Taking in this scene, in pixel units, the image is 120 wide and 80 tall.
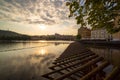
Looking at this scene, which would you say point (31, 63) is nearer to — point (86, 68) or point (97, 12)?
point (86, 68)

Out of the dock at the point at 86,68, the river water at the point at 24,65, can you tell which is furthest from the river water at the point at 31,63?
the dock at the point at 86,68

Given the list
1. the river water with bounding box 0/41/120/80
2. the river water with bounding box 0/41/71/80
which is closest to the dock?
the river water with bounding box 0/41/120/80

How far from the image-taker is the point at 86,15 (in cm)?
736

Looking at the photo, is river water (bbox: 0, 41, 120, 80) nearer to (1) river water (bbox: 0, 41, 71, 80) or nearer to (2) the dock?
(1) river water (bbox: 0, 41, 71, 80)

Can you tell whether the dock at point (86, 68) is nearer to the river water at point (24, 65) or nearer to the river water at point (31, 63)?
the river water at point (31, 63)

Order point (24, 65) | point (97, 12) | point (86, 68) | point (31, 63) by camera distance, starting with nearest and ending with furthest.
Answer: point (97, 12)
point (86, 68)
point (24, 65)
point (31, 63)

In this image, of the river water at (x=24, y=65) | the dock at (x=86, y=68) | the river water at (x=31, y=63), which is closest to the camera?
the dock at (x=86, y=68)

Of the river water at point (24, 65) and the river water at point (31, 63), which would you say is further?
the river water at point (24, 65)

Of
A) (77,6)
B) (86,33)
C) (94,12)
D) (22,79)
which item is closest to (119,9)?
(94,12)

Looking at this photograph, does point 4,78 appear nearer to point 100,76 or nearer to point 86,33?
point 100,76

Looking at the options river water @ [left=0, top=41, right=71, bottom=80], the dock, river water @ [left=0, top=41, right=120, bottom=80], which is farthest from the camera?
river water @ [left=0, top=41, right=71, bottom=80]

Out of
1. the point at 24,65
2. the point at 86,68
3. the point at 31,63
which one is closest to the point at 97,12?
the point at 86,68

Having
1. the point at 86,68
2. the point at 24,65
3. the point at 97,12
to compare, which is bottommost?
the point at 24,65

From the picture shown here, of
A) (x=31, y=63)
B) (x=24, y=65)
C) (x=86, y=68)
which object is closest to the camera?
(x=86, y=68)
